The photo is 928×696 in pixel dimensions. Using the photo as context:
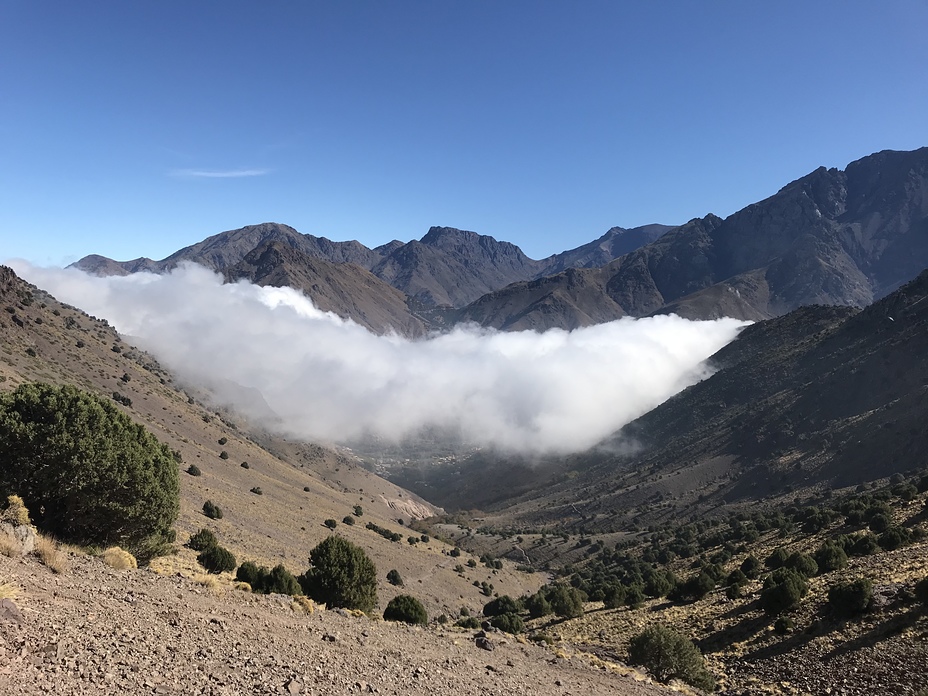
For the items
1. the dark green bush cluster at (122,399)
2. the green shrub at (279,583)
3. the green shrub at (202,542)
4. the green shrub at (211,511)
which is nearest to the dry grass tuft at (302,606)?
the green shrub at (279,583)

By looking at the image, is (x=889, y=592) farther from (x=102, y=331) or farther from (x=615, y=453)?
(x=615, y=453)

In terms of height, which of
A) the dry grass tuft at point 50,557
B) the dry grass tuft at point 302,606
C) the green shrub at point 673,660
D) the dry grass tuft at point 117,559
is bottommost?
the green shrub at point 673,660

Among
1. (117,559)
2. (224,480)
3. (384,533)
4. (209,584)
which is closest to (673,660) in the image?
(209,584)

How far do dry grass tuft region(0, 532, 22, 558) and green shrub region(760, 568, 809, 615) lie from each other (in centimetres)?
3212

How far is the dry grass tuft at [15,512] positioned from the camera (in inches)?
663

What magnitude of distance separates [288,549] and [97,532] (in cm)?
3350

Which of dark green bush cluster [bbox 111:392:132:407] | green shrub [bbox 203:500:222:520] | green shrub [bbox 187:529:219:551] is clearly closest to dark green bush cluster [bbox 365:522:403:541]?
green shrub [bbox 203:500:222:520]

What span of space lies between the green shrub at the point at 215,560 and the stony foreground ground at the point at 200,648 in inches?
456

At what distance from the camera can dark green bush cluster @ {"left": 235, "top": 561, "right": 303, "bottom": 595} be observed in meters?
25.5

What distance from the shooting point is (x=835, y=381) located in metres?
144

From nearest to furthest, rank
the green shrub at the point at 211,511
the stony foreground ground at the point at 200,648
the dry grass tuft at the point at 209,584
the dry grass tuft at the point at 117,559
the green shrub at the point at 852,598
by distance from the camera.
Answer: the stony foreground ground at the point at 200,648, the dry grass tuft at the point at 117,559, the dry grass tuft at the point at 209,584, the green shrub at the point at 852,598, the green shrub at the point at 211,511

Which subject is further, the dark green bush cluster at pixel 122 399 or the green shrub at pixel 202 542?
the dark green bush cluster at pixel 122 399

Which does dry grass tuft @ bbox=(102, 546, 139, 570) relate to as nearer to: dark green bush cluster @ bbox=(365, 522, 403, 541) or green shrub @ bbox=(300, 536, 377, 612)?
green shrub @ bbox=(300, 536, 377, 612)

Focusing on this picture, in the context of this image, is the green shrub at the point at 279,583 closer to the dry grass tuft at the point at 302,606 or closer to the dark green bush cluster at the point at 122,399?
the dry grass tuft at the point at 302,606
